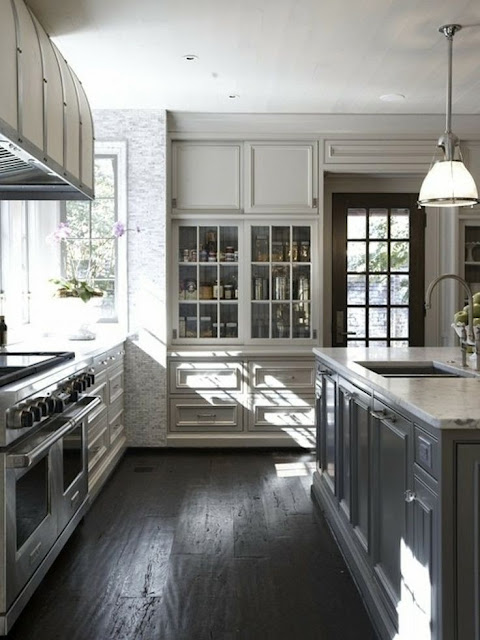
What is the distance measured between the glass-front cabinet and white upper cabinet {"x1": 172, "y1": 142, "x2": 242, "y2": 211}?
0.20 meters

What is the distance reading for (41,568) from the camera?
8.80ft

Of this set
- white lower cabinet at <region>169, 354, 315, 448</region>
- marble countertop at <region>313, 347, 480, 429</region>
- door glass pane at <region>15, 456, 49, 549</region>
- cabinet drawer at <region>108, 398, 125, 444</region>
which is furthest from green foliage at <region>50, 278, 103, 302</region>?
door glass pane at <region>15, 456, 49, 549</region>

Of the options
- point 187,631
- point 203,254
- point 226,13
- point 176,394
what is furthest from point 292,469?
point 226,13

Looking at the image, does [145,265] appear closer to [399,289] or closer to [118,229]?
[118,229]

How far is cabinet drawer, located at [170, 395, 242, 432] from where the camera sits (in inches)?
211

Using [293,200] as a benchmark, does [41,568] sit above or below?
below

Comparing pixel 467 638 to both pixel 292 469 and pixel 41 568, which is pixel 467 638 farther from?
pixel 292 469

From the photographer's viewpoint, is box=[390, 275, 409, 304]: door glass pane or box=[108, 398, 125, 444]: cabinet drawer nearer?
box=[108, 398, 125, 444]: cabinet drawer

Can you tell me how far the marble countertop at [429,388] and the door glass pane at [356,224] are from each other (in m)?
2.24

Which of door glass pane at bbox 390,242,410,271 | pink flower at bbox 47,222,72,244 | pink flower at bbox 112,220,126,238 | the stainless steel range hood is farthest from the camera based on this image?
door glass pane at bbox 390,242,410,271

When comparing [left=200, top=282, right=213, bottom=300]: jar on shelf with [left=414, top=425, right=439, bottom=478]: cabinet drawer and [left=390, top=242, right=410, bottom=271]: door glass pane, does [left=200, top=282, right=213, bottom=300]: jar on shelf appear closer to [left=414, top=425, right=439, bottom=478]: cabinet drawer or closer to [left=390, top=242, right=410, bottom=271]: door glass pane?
[left=390, top=242, right=410, bottom=271]: door glass pane

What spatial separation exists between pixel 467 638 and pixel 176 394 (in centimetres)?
374

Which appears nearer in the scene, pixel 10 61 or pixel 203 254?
pixel 10 61

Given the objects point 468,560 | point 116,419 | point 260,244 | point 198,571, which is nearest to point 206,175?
point 260,244
